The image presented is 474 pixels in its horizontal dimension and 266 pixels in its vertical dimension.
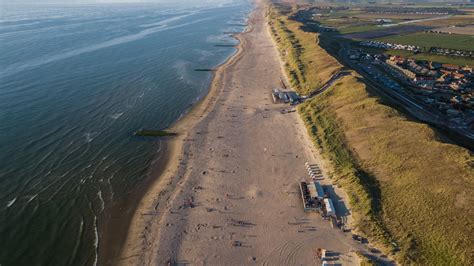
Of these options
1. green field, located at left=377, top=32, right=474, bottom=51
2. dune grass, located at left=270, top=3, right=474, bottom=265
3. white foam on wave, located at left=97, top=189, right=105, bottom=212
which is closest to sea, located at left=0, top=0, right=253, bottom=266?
white foam on wave, located at left=97, top=189, right=105, bottom=212

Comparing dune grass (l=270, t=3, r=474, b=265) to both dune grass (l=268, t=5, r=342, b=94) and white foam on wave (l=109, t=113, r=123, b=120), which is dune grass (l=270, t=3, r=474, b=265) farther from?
white foam on wave (l=109, t=113, r=123, b=120)

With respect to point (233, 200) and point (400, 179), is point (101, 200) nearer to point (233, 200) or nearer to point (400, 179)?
point (233, 200)

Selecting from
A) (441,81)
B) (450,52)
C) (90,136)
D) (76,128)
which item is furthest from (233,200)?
(450,52)

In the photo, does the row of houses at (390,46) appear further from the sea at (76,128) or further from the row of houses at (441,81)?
the sea at (76,128)

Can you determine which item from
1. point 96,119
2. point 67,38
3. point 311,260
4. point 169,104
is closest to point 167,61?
point 169,104

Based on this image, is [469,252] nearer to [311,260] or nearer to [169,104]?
[311,260]

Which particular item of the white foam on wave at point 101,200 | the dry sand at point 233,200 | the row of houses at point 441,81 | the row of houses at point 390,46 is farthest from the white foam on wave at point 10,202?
the row of houses at point 390,46

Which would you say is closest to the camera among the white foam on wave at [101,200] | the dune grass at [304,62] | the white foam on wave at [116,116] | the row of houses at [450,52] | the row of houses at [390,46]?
the white foam on wave at [101,200]
